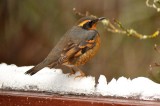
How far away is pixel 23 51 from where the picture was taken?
8.77m

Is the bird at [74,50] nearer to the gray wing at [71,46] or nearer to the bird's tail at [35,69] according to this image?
the gray wing at [71,46]

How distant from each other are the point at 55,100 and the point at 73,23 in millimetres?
4252

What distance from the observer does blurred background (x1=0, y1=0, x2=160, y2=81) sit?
742 centimetres

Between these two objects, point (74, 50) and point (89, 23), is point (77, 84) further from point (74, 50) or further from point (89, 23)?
point (89, 23)

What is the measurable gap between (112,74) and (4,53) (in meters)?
1.75

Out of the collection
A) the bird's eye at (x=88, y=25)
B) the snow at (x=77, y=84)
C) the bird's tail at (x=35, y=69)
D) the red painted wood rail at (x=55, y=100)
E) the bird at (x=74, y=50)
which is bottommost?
the red painted wood rail at (x=55, y=100)

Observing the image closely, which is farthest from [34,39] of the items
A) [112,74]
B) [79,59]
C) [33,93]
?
[33,93]

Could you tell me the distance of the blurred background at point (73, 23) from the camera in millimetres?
7422

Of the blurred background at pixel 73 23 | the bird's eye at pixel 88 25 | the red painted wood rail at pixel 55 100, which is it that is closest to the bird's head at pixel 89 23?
the bird's eye at pixel 88 25

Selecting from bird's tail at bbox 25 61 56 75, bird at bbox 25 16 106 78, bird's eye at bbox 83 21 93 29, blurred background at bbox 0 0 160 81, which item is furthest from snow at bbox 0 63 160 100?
blurred background at bbox 0 0 160 81

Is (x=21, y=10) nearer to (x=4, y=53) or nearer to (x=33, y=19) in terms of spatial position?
(x=33, y=19)

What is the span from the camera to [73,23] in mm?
7895

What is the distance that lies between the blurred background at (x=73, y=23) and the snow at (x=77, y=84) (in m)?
3.34

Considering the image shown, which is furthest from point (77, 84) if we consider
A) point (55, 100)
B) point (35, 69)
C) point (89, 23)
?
point (89, 23)
